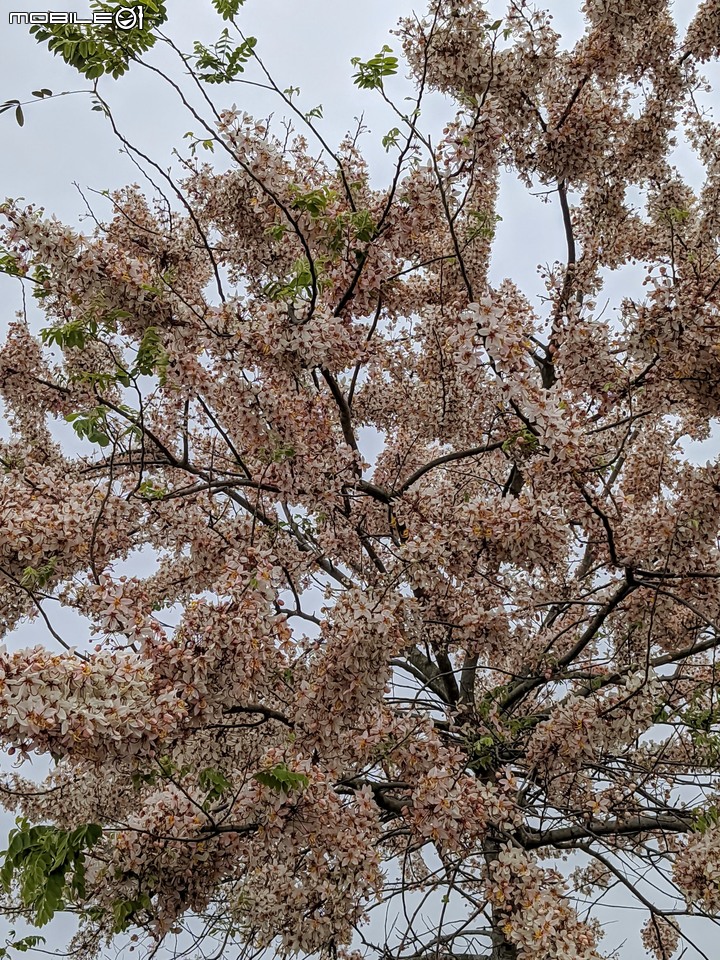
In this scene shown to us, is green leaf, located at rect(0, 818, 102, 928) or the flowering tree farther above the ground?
the flowering tree

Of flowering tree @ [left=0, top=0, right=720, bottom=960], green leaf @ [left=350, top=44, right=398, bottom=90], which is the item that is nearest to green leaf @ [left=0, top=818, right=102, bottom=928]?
flowering tree @ [left=0, top=0, right=720, bottom=960]

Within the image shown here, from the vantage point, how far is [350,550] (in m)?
6.07

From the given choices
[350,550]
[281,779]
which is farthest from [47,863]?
[350,550]

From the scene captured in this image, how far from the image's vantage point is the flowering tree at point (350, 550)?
3.81 metres

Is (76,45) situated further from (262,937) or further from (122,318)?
(262,937)

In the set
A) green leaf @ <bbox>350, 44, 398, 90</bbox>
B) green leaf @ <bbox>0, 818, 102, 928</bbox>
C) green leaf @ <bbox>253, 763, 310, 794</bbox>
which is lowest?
green leaf @ <bbox>0, 818, 102, 928</bbox>

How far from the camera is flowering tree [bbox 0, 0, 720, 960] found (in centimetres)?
381

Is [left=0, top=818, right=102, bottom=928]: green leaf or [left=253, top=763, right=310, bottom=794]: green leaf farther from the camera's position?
[left=253, top=763, right=310, bottom=794]: green leaf

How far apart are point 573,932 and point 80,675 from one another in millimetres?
2984

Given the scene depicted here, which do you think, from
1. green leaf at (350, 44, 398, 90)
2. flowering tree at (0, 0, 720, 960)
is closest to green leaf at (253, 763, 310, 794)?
flowering tree at (0, 0, 720, 960)

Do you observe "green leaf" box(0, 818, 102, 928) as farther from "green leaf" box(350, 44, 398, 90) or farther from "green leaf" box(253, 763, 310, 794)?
"green leaf" box(350, 44, 398, 90)

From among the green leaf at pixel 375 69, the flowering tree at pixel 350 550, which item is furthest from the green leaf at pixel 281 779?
the green leaf at pixel 375 69

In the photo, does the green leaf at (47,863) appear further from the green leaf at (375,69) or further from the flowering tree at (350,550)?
the green leaf at (375,69)

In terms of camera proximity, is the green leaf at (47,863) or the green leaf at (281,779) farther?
the green leaf at (281,779)
